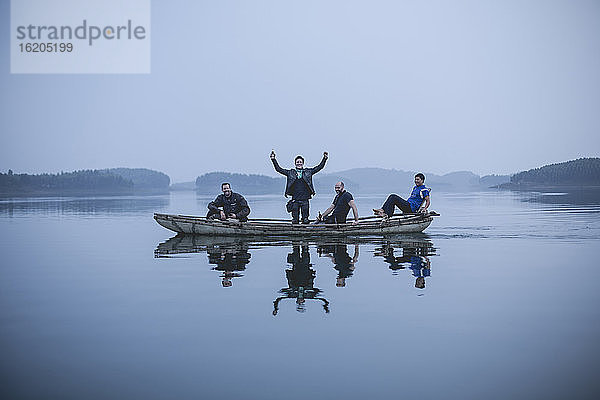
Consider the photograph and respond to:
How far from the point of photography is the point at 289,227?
23203mm

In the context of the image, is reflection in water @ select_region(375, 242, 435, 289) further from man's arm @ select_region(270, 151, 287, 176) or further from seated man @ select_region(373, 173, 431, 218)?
man's arm @ select_region(270, 151, 287, 176)

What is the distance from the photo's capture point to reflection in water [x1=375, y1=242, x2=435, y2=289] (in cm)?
1452

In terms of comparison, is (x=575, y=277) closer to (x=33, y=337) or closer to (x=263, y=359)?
(x=263, y=359)

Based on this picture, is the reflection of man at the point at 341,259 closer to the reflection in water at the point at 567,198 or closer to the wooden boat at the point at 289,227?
the wooden boat at the point at 289,227

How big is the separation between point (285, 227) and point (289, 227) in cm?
17

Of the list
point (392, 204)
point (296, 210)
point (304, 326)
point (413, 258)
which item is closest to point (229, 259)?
point (413, 258)

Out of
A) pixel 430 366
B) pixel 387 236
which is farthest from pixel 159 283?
pixel 387 236

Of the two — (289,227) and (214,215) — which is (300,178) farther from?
(214,215)

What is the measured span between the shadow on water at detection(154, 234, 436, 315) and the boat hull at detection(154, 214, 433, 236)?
12.9 inches

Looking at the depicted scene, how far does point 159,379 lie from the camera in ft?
22.8

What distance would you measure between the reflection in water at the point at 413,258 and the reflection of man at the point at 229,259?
13.5ft

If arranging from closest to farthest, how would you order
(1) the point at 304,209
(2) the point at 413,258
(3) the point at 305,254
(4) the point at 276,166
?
(2) the point at 413,258 → (3) the point at 305,254 → (4) the point at 276,166 → (1) the point at 304,209

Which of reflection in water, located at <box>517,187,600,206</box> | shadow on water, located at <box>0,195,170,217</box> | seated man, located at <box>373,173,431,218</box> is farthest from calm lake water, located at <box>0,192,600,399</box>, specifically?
reflection in water, located at <box>517,187,600,206</box>

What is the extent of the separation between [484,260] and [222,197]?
36.8 ft
